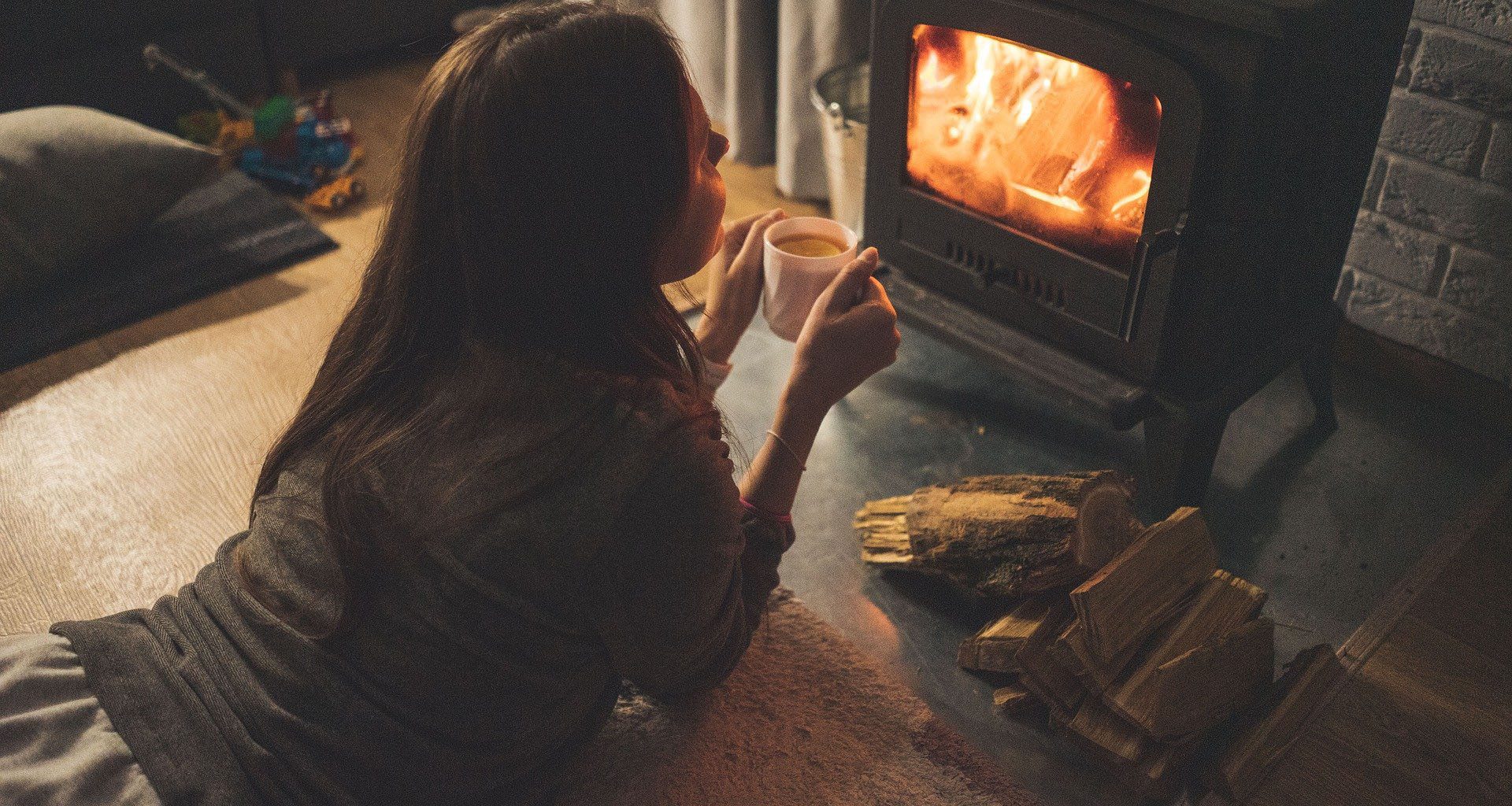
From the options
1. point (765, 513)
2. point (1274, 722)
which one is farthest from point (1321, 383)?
point (765, 513)

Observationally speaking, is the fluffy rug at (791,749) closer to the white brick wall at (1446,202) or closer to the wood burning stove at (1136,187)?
the wood burning stove at (1136,187)

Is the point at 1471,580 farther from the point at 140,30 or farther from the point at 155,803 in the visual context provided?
the point at 140,30

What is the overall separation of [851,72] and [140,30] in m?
1.51

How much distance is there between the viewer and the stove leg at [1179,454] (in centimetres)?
146

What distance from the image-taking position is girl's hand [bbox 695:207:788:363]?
4.25 feet

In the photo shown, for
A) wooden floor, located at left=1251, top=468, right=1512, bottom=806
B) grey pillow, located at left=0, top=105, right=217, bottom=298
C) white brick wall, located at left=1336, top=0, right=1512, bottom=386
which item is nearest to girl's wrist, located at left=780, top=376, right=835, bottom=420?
wooden floor, located at left=1251, top=468, right=1512, bottom=806

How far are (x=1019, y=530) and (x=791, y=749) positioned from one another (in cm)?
35

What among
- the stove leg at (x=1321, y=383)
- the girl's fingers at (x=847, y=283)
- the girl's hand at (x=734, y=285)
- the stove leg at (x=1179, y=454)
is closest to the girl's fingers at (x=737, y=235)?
the girl's hand at (x=734, y=285)

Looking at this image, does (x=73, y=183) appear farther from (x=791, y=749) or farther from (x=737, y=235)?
(x=791, y=749)

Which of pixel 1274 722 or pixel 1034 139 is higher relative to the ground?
pixel 1034 139

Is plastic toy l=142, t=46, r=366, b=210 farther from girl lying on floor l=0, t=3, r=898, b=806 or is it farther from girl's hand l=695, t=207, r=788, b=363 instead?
girl lying on floor l=0, t=3, r=898, b=806

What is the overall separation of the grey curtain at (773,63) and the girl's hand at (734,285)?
927 millimetres

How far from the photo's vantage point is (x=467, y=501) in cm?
85

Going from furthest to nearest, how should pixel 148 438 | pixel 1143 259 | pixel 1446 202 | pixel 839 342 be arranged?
pixel 148 438 → pixel 1446 202 → pixel 1143 259 → pixel 839 342
